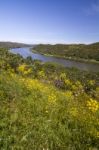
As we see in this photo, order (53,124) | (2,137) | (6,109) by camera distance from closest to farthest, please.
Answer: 1. (2,137)
2. (53,124)
3. (6,109)

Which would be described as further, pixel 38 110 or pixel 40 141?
pixel 38 110

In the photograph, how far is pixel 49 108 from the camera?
18.9 feet

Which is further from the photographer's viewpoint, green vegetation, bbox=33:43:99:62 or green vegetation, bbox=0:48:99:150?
green vegetation, bbox=33:43:99:62

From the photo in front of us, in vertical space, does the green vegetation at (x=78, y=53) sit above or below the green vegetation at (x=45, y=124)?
below

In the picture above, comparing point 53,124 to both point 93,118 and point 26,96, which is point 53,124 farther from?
point 26,96

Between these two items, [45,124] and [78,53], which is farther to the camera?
[78,53]

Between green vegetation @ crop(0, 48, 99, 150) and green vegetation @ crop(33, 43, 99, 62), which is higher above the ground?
green vegetation @ crop(0, 48, 99, 150)

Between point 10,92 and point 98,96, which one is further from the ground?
point 10,92

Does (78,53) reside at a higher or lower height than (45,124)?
lower

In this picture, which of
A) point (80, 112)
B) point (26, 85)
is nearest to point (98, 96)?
point (26, 85)

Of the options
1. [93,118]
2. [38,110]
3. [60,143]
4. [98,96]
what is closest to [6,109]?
[38,110]

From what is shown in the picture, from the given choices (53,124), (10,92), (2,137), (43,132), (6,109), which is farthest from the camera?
(10,92)

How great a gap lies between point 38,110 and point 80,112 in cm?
106

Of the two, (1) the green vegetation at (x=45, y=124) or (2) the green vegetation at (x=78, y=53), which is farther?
(2) the green vegetation at (x=78, y=53)
